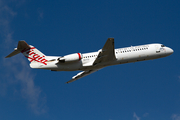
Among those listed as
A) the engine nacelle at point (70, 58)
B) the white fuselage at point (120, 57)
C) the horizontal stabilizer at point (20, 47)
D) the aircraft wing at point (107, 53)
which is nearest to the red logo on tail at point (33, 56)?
the white fuselage at point (120, 57)

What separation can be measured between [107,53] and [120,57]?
298 cm

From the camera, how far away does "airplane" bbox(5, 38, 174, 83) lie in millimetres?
27469

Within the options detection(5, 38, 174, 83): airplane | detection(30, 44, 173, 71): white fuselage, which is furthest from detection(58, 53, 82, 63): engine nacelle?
detection(30, 44, 173, 71): white fuselage

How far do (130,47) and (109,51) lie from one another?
507cm

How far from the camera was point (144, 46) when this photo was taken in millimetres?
31922

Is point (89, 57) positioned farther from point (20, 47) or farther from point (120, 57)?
point (20, 47)

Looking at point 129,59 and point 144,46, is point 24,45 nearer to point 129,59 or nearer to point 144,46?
point 129,59

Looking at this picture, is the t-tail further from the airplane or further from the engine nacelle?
the engine nacelle

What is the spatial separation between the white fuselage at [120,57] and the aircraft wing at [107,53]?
2.58 ft

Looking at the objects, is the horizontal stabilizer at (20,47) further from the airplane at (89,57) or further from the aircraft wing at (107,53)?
the aircraft wing at (107,53)

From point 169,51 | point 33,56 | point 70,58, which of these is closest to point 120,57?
point 70,58

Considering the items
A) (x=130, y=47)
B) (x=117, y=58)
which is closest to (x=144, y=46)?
(x=130, y=47)

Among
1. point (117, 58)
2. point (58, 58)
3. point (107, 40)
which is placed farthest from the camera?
point (117, 58)

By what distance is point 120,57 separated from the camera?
98.6 feet
